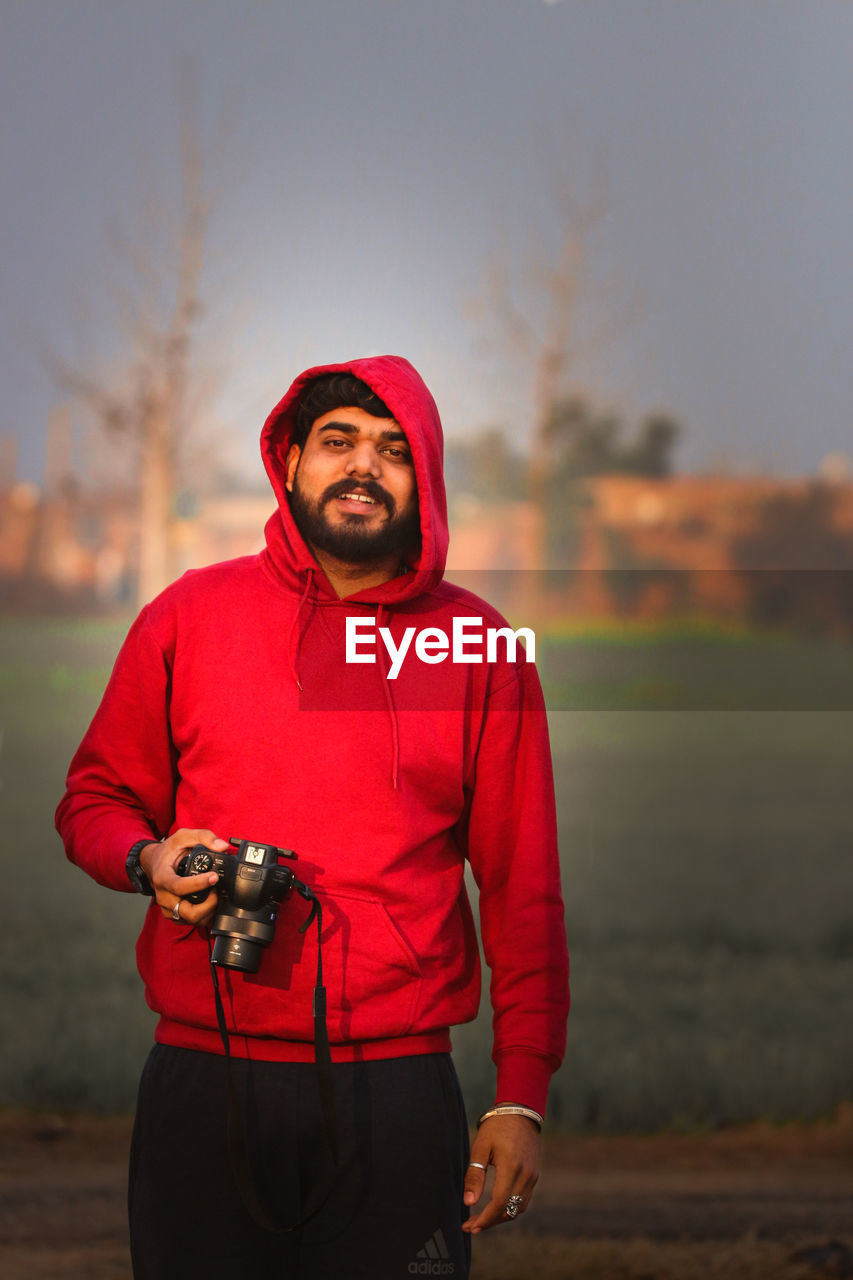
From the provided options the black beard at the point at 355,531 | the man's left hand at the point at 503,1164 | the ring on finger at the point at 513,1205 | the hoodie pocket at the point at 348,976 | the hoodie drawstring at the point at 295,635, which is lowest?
the ring on finger at the point at 513,1205

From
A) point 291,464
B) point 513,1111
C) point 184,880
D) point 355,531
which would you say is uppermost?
point 291,464

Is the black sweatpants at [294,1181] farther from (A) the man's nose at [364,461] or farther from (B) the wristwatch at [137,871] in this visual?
(A) the man's nose at [364,461]

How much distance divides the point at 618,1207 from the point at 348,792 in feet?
8.08

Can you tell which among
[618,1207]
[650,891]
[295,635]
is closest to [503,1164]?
[295,635]

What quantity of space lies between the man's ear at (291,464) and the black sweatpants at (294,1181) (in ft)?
2.54

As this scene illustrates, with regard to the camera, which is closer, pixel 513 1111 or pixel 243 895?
pixel 243 895

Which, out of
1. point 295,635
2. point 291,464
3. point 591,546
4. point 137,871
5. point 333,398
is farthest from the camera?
point 591,546

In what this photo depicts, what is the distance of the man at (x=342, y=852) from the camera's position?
4.92ft

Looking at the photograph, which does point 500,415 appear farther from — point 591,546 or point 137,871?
point 137,871

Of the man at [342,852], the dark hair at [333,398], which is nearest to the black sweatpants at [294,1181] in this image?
the man at [342,852]

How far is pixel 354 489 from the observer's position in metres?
1.69

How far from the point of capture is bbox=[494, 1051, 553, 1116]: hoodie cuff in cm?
160

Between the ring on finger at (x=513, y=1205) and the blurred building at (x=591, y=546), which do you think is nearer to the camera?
the ring on finger at (x=513, y=1205)

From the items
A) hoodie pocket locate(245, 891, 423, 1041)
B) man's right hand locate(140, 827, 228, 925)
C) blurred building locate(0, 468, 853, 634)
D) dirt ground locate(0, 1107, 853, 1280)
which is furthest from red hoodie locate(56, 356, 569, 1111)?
blurred building locate(0, 468, 853, 634)
